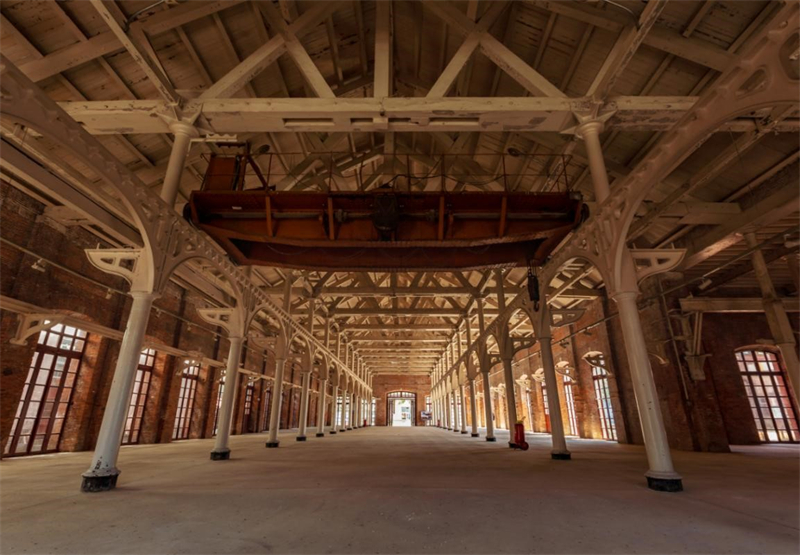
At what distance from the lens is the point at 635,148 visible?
8.36 meters

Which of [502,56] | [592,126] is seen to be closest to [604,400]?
[592,126]

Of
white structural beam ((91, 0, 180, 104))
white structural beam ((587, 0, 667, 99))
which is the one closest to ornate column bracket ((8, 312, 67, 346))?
white structural beam ((91, 0, 180, 104))

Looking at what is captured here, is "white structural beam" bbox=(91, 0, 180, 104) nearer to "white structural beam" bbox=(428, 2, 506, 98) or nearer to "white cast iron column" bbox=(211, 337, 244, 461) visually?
"white structural beam" bbox=(428, 2, 506, 98)

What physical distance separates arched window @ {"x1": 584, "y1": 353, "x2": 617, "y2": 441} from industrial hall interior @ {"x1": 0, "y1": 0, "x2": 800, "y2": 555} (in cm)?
252

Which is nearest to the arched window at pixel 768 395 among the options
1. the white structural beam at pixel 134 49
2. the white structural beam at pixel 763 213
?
the white structural beam at pixel 763 213

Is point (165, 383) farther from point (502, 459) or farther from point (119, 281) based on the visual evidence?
point (502, 459)

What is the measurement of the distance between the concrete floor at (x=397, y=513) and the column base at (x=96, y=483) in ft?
0.65

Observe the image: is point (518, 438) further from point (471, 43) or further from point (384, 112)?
point (471, 43)

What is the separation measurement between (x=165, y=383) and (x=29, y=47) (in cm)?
1156

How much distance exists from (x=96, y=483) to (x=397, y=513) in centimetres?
388

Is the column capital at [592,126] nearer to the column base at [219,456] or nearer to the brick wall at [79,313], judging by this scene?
the column base at [219,456]

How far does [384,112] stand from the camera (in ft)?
20.3

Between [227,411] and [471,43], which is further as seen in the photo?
[227,411]

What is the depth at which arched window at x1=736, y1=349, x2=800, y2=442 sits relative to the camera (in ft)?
42.7
